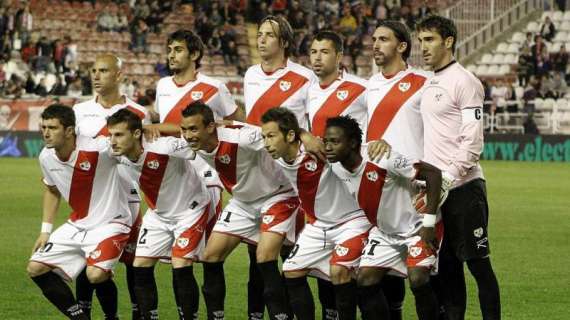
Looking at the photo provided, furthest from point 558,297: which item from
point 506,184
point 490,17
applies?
point 490,17

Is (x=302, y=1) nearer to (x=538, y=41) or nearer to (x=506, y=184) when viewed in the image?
(x=538, y=41)

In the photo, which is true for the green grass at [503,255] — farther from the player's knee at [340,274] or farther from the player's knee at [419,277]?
the player's knee at [419,277]

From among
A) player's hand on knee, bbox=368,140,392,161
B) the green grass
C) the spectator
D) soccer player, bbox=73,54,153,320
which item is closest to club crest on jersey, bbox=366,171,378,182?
player's hand on knee, bbox=368,140,392,161

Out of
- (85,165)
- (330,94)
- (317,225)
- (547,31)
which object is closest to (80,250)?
(85,165)

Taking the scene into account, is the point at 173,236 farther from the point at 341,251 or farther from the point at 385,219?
the point at 385,219

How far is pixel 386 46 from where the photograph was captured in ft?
30.9

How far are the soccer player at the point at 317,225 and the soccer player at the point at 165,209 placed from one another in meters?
0.92

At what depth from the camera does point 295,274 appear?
30.0ft

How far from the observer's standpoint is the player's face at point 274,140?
29.9ft

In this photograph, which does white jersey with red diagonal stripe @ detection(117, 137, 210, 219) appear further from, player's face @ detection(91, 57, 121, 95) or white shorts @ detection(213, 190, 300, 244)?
player's face @ detection(91, 57, 121, 95)

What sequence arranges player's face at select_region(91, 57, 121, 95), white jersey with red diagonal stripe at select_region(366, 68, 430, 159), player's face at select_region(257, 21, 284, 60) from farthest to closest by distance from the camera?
player's face at select_region(91, 57, 121, 95) < player's face at select_region(257, 21, 284, 60) < white jersey with red diagonal stripe at select_region(366, 68, 430, 159)

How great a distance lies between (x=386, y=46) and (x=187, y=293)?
2.52 metres

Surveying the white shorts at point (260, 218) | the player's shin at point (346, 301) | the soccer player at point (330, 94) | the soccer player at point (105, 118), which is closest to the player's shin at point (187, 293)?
the white shorts at point (260, 218)

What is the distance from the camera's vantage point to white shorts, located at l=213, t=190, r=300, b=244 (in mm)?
9648
